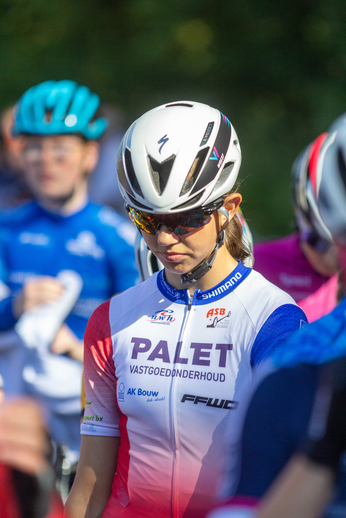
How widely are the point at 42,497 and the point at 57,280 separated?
9.97 feet

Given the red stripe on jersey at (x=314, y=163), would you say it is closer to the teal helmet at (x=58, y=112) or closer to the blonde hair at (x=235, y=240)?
the blonde hair at (x=235, y=240)

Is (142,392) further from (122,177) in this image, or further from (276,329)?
(122,177)

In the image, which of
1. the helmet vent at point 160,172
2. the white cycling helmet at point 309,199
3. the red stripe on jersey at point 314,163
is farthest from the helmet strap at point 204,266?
the red stripe on jersey at point 314,163

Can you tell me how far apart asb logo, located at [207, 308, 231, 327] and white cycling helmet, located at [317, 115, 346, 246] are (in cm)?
94

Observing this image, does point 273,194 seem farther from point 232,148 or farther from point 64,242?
point 232,148

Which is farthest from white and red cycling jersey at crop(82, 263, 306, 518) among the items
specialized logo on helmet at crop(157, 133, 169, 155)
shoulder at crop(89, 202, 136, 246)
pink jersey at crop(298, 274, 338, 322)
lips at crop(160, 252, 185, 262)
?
shoulder at crop(89, 202, 136, 246)

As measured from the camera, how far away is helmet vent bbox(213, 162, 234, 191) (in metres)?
2.46

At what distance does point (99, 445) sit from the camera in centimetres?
256

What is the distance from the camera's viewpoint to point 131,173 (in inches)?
96.4

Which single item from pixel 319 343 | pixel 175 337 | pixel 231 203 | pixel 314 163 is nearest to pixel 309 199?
pixel 314 163

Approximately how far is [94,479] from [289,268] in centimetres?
219

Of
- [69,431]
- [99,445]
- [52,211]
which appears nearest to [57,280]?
[52,211]

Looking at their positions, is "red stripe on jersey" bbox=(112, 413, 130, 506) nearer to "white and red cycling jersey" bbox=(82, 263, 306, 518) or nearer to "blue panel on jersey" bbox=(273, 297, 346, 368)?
"white and red cycling jersey" bbox=(82, 263, 306, 518)

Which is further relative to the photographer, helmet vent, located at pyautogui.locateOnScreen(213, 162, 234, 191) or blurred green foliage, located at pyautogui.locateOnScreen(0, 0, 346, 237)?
blurred green foliage, located at pyautogui.locateOnScreen(0, 0, 346, 237)
